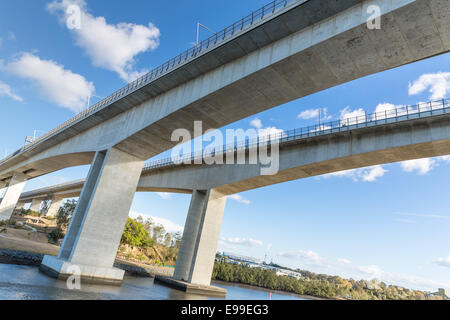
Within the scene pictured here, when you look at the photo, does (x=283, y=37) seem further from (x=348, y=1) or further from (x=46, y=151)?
(x=46, y=151)

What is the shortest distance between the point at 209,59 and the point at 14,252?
23.7 meters

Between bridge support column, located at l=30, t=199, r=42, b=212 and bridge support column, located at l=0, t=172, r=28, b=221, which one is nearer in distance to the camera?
bridge support column, located at l=0, t=172, r=28, b=221

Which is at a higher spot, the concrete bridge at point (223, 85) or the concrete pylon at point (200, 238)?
the concrete bridge at point (223, 85)

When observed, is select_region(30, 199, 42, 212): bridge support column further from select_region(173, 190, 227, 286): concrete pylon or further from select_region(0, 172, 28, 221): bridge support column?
select_region(173, 190, 227, 286): concrete pylon

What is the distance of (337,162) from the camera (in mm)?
22469

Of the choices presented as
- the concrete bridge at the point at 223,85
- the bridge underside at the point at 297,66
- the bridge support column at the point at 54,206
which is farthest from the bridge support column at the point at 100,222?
the bridge support column at the point at 54,206

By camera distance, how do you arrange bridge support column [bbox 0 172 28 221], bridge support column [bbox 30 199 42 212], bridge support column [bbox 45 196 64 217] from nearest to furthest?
Result: 1. bridge support column [bbox 0 172 28 221]
2. bridge support column [bbox 45 196 64 217]
3. bridge support column [bbox 30 199 42 212]

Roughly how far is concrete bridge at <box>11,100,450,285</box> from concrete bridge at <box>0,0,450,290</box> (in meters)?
0.35

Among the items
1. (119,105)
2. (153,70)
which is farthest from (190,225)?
(153,70)

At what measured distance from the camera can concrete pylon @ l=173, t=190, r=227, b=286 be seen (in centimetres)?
2878

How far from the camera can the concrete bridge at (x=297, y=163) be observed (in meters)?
18.8

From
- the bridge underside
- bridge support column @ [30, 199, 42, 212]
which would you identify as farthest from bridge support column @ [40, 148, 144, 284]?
bridge support column @ [30, 199, 42, 212]

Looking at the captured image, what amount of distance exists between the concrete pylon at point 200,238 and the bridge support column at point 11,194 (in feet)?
117

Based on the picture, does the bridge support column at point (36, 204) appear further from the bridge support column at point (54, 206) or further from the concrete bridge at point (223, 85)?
the concrete bridge at point (223, 85)
